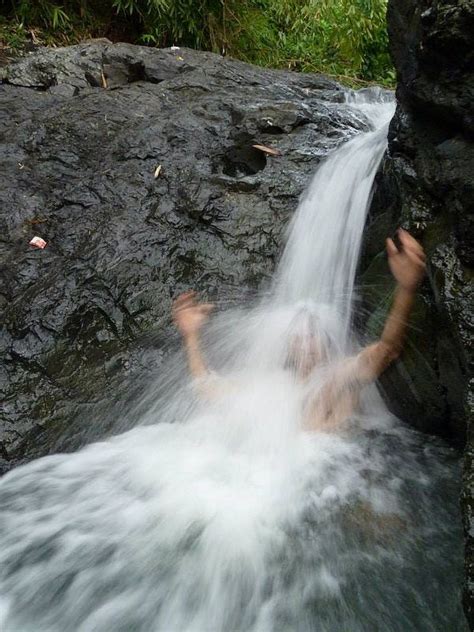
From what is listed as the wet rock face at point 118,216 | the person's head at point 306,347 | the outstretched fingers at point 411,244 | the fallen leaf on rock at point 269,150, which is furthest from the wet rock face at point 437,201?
the fallen leaf on rock at point 269,150

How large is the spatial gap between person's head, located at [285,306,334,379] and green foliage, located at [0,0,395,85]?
19.2 ft

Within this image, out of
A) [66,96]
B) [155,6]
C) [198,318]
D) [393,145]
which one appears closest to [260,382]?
[198,318]

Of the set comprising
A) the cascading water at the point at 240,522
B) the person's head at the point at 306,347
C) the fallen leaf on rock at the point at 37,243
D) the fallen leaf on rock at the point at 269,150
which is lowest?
the cascading water at the point at 240,522

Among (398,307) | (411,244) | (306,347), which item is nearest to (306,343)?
(306,347)

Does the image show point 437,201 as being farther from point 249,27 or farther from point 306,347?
point 249,27

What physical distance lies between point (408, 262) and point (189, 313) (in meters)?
1.52

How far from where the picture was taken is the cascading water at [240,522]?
77.4 inches

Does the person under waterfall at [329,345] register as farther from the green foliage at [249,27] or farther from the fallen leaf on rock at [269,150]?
the green foliage at [249,27]

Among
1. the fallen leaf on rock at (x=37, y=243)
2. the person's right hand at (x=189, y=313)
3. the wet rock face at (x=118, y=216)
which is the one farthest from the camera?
the fallen leaf on rock at (x=37, y=243)

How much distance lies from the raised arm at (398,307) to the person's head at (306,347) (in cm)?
36

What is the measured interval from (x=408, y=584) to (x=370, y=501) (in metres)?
0.42

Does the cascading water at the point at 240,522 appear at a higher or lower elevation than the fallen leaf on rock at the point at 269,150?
lower

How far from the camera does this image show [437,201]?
8.54 feet

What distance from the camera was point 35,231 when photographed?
151 inches
